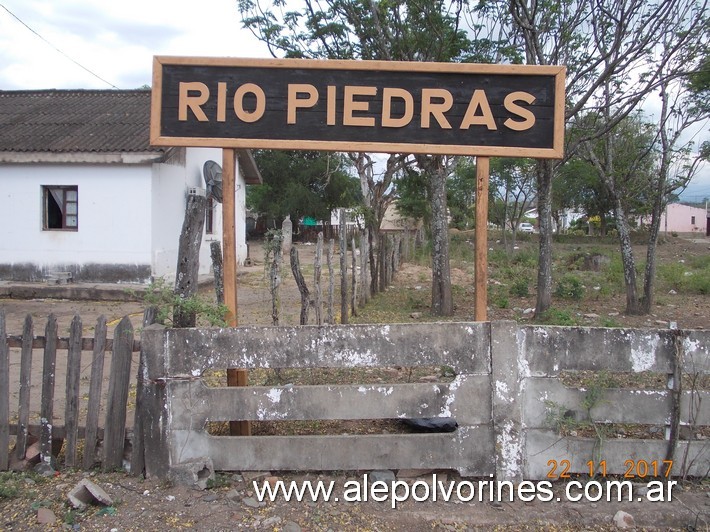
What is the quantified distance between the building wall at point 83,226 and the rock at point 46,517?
→ 10.2 m

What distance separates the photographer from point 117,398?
12.3 feet

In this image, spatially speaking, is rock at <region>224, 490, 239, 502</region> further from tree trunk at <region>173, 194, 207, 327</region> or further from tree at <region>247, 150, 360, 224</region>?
tree at <region>247, 150, 360, 224</region>

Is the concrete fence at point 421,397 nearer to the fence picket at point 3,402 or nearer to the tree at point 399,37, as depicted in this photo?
the fence picket at point 3,402

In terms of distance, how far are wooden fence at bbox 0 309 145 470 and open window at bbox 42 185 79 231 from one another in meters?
10.4

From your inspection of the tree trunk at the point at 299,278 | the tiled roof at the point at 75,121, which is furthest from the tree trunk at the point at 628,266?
the tiled roof at the point at 75,121

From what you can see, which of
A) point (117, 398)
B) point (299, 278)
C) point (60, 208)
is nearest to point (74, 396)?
point (117, 398)

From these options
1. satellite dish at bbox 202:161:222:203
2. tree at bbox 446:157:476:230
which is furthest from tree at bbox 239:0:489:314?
tree at bbox 446:157:476:230

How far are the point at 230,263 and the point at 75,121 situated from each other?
1261 centimetres

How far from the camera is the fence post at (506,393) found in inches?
143

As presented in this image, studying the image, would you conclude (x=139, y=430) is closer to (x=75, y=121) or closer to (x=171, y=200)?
(x=171, y=200)

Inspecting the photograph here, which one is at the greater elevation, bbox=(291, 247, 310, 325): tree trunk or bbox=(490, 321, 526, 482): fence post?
bbox=(291, 247, 310, 325): tree trunk

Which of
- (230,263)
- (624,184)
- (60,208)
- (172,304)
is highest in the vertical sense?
(624,184)

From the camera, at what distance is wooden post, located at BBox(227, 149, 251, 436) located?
4.06m

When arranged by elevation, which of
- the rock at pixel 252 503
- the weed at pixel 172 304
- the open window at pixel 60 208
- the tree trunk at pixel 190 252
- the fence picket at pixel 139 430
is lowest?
the rock at pixel 252 503
